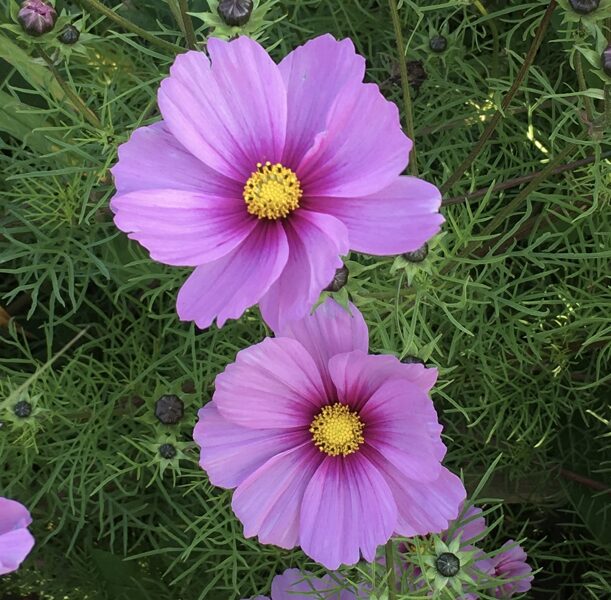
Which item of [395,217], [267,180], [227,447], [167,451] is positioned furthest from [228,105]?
[167,451]

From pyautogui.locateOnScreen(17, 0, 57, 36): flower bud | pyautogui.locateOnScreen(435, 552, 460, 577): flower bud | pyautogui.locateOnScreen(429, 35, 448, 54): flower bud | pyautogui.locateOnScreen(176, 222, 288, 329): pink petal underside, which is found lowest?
pyautogui.locateOnScreen(435, 552, 460, 577): flower bud

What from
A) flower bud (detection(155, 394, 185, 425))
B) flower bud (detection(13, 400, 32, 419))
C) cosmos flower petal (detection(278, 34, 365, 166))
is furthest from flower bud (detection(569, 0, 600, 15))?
flower bud (detection(13, 400, 32, 419))

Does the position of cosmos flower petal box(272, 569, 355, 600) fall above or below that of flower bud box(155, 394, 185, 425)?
below

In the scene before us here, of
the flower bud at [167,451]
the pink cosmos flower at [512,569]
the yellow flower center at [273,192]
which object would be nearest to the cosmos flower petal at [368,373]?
the yellow flower center at [273,192]

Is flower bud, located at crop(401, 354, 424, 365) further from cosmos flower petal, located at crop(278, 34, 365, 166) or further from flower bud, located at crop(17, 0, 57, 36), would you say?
flower bud, located at crop(17, 0, 57, 36)

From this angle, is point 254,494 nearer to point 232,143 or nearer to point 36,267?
point 232,143

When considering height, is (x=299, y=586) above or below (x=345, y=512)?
below

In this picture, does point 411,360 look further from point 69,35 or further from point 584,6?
point 69,35
